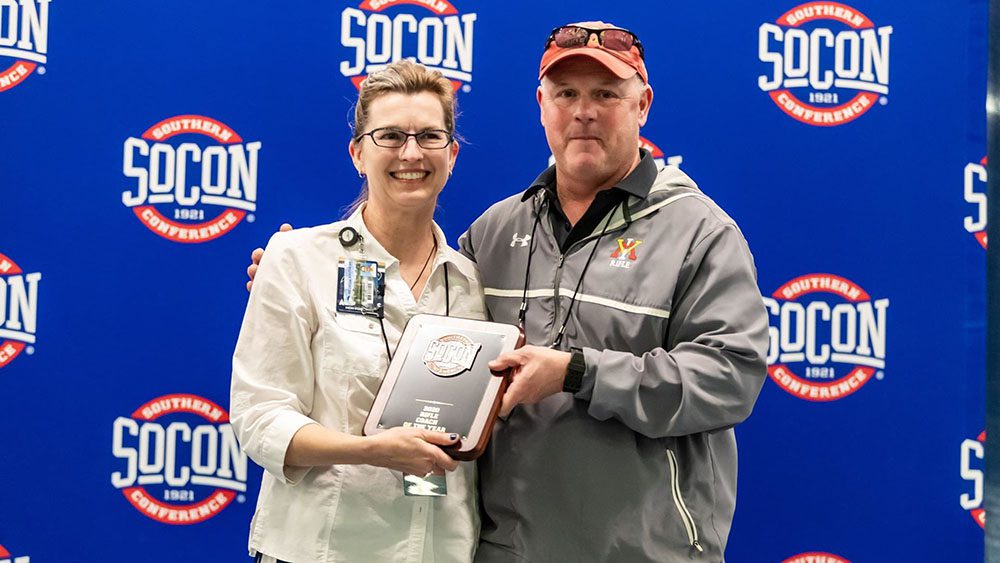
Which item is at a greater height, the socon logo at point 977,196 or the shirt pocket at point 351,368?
the socon logo at point 977,196

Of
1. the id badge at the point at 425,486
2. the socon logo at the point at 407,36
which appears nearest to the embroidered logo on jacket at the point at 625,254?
the id badge at the point at 425,486

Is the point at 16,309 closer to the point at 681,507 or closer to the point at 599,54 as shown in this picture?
the point at 599,54

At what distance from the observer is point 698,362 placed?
159 centimetres

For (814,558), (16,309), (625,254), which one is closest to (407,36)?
(625,254)

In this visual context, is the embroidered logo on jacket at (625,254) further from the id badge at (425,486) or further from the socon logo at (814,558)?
the socon logo at (814,558)

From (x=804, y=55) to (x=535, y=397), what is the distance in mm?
1260

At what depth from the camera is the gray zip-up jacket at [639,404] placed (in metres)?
1.59

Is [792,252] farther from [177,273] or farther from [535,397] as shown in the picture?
[177,273]

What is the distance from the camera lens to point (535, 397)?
5.18ft

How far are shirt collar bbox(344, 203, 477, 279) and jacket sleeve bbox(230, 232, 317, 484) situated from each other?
0.14 meters

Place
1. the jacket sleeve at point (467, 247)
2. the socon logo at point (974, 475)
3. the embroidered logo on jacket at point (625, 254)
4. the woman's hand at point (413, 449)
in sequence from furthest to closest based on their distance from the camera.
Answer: the socon logo at point (974, 475), the jacket sleeve at point (467, 247), the embroidered logo on jacket at point (625, 254), the woman's hand at point (413, 449)

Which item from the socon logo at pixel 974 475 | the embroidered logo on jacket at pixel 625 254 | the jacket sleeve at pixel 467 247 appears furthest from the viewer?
the socon logo at pixel 974 475

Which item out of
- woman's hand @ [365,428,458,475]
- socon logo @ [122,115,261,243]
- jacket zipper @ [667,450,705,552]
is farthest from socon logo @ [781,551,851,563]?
socon logo @ [122,115,261,243]

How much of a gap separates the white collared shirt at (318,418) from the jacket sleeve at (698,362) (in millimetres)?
363
